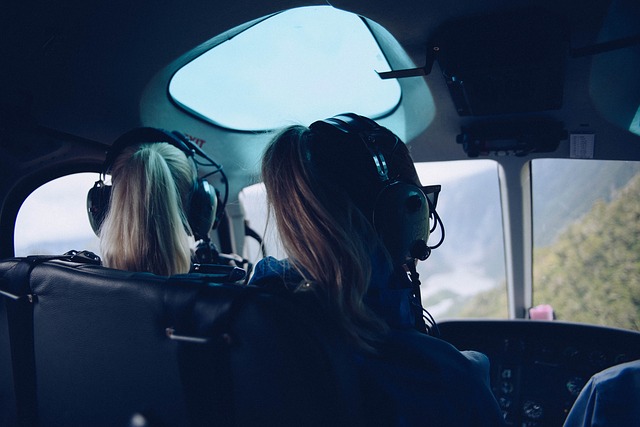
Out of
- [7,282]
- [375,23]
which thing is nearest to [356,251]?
[7,282]

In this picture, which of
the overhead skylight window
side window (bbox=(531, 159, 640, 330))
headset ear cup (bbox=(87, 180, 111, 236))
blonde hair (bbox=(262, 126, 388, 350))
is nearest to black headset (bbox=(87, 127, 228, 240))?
headset ear cup (bbox=(87, 180, 111, 236))

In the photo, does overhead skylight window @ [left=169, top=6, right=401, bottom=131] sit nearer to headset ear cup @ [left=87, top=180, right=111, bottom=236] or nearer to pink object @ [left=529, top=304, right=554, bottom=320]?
headset ear cup @ [left=87, top=180, right=111, bottom=236]

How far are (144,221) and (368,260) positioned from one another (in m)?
0.94

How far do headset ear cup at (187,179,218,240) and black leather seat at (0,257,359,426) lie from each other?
74cm

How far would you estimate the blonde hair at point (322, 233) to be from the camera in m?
0.85

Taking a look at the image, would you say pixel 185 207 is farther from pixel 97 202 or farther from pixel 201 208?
pixel 97 202

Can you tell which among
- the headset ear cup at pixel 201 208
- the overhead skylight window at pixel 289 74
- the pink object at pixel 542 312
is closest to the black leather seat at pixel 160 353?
the headset ear cup at pixel 201 208

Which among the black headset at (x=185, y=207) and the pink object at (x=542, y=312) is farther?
the pink object at (x=542, y=312)

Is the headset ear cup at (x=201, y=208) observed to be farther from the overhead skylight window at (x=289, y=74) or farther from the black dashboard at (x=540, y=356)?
the black dashboard at (x=540, y=356)

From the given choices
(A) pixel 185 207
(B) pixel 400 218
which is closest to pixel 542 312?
(B) pixel 400 218

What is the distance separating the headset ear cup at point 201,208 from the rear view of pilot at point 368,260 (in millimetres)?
993

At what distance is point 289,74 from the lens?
2523mm

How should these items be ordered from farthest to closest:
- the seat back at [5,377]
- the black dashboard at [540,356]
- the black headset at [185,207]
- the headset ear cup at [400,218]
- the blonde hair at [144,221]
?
the black dashboard at [540,356]
the black headset at [185,207]
the blonde hair at [144,221]
the seat back at [5,377]
the headset ear cup at [400,218]

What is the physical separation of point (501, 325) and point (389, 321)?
1.42 m
